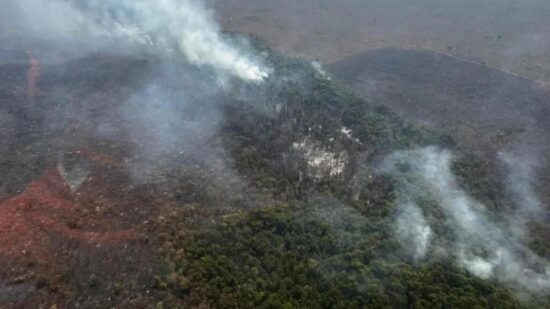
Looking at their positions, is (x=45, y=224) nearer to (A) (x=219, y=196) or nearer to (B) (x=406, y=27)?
(A) (x=219, y=196)

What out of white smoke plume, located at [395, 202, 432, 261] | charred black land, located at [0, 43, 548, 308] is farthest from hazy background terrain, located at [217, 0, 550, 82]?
white smoke plume, located at [395, 202, 432, 261]

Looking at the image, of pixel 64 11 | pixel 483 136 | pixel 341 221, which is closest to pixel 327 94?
pixel 483 136

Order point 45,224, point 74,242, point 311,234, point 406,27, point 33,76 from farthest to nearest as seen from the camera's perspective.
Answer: point 406,27
point 33,76
point 311,234
point 45,224
point 74,242

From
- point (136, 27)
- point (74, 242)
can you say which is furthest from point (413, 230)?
point (136, 27)

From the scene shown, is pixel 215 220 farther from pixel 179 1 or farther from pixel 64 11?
pixel 64 11

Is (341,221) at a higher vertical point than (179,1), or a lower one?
lower

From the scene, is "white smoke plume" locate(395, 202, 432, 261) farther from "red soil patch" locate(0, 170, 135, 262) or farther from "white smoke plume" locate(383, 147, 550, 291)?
"red soil patch" locate(0, 170, 135, 262)
